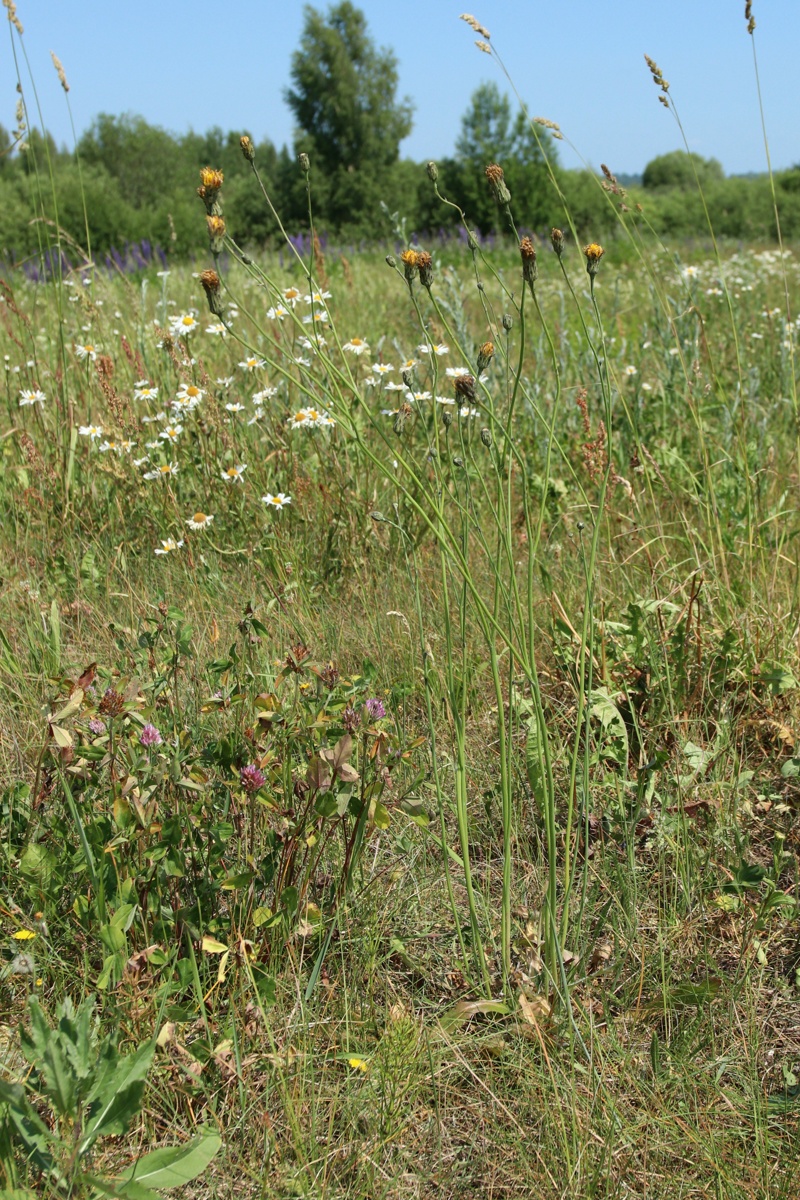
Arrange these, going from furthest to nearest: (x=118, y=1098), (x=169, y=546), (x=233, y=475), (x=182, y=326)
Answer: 1. (x=182, y=326)
2. (x=233, y=475)
3. (x=169, y=546)
4. (x=118, y=1098)

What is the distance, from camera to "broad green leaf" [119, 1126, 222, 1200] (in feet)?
3.43

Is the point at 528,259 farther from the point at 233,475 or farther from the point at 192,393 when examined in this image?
the point at 192,393

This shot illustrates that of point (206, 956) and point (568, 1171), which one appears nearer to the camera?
point (568, 1171)

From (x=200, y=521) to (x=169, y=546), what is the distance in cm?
15

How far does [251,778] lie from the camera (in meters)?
1.32

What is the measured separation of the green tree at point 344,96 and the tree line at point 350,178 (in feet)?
0.22

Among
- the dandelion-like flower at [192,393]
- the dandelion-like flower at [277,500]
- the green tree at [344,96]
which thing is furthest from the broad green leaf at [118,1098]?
the green tree at [344,96]

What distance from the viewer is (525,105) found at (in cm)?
177

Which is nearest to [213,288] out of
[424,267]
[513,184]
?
[424,267]

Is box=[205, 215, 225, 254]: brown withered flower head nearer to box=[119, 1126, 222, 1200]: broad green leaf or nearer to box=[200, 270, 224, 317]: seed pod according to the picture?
box=[200, 270, 224, 317]: seed pod

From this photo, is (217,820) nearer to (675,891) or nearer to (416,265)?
(675,891)

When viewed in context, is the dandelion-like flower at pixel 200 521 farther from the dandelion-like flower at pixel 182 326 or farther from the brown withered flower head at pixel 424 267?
the brown withered flower head at pixel 424 267

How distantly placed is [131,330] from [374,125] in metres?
52.7

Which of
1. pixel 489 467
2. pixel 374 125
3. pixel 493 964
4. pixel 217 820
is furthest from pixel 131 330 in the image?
pixel 374 125
